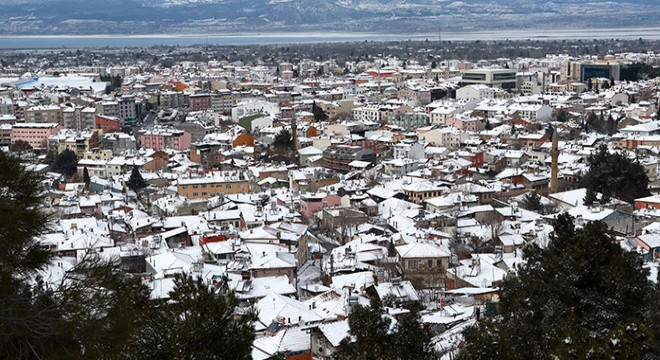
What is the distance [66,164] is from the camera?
20031 mm

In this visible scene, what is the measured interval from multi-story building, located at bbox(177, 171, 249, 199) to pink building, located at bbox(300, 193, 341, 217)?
2.15m

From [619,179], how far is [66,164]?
11.3 meters

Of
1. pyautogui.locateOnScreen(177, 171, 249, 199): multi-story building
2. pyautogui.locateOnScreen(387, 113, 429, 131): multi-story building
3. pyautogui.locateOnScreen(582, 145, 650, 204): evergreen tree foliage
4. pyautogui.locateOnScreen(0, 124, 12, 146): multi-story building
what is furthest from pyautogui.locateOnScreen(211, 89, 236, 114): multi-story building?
pyautogui.locateOnScreen(582, 145, 650, 204): evergreen tree foliage

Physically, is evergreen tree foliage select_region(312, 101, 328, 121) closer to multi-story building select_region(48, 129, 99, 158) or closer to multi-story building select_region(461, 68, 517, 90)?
multi-story building select_region(48, 129, 99, 158)

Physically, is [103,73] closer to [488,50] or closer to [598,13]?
[488,50]

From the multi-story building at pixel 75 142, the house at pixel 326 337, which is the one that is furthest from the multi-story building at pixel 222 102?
the house at pixel 326 337

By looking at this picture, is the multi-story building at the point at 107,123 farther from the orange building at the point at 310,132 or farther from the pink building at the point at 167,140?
the orange building at the point at 310,132

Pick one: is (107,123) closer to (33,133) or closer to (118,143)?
(33,133)

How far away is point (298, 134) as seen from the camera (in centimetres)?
2403

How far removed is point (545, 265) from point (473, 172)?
11.9 metres

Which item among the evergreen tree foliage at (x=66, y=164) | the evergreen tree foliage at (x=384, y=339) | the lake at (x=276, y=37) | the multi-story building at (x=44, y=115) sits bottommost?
the evergreen tree foliage at (x=66, y=164)

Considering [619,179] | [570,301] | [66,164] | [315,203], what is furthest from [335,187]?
[570,301]

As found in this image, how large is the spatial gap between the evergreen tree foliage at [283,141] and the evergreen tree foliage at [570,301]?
1600 cm

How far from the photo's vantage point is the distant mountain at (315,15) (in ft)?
343
